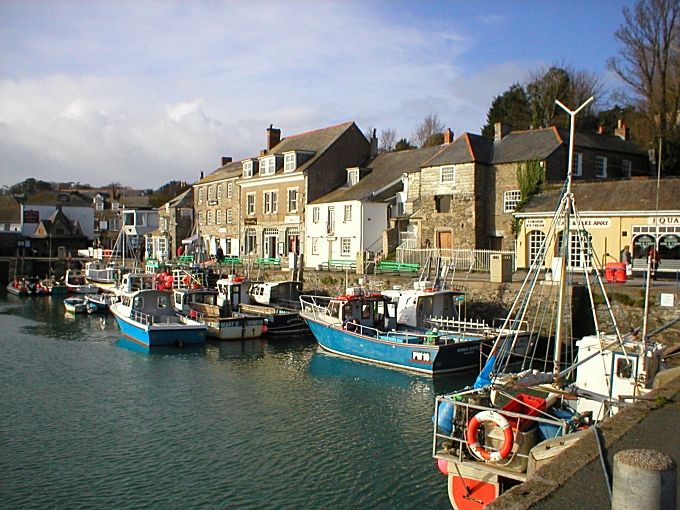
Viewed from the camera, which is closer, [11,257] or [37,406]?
[37,406]

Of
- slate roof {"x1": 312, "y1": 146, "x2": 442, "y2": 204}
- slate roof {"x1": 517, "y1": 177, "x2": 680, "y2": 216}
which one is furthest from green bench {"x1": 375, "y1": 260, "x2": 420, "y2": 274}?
slate roof {"x1": 312, "y1": 146, "x2": 442, "y2": 204}

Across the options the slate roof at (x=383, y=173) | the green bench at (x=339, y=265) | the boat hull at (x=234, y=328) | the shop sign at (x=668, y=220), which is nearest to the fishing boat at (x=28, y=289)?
the slate roof at (x=383, y=173)

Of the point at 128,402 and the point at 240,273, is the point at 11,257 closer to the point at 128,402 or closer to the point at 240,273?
the point at 240,273

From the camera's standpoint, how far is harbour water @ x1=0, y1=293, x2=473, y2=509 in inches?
524

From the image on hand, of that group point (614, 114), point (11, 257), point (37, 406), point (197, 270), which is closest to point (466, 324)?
point (37, 406)

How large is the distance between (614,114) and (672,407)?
1945 inches

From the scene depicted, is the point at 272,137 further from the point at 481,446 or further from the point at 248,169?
the point at 481,446

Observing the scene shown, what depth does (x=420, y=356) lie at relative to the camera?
23312 millimetres

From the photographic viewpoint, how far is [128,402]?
20.0m

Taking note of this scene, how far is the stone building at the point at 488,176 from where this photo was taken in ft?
118

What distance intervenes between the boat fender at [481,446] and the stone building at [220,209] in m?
44.1

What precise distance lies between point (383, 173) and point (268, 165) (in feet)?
32.3

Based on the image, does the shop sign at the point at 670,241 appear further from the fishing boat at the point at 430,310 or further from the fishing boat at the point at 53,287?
the fishing boat at the point at 53,287

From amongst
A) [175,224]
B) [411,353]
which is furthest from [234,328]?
[175,224]
